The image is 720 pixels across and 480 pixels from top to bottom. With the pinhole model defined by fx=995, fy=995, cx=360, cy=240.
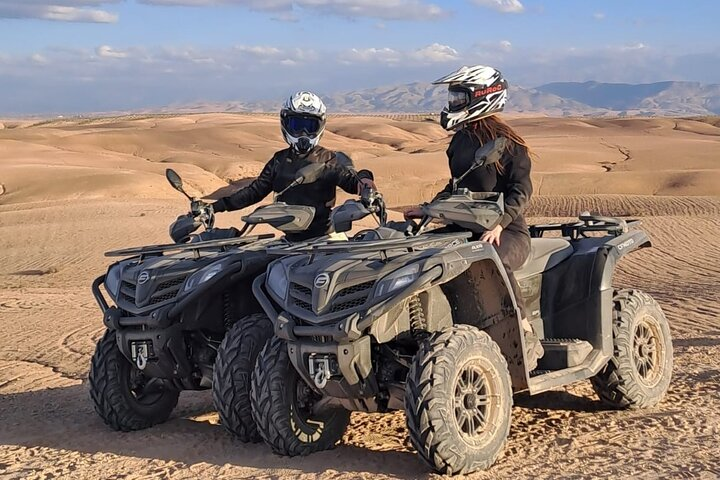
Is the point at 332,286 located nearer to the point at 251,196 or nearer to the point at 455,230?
the point at 455,230

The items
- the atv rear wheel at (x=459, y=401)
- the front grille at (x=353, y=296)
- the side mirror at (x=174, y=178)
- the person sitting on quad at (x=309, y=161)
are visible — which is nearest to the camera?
the atv rear wheel at (x=459, y=401)

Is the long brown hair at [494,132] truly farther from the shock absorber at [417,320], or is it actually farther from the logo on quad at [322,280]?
the logo on quad at [322,280]

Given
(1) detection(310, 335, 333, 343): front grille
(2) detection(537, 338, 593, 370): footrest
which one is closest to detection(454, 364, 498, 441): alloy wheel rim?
(1) detection(310, 335, 333, 343): front grille

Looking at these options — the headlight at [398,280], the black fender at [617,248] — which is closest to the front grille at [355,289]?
the headlight at [398,280]

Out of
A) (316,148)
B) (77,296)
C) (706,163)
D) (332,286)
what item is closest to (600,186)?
(706,163)

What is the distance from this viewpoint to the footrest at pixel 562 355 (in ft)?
20.4

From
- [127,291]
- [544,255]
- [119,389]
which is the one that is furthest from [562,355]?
[119,389]

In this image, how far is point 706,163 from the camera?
42906mm

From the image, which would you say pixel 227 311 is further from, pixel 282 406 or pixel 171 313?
pixel 282 406

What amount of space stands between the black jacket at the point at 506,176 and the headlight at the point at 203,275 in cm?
148

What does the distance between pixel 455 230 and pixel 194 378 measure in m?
2.03

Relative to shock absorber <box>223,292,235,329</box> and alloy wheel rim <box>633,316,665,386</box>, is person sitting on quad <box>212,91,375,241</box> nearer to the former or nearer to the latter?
shock absorber <box>223,292,235,329</box>

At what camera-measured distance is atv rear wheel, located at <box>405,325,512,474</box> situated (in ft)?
16.1

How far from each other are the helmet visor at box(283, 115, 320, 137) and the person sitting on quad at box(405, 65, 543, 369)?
4.80 ft
